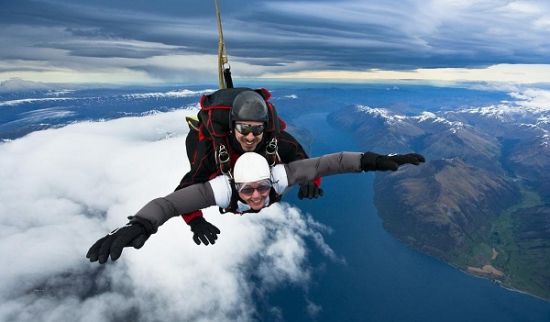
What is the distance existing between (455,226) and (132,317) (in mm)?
150357

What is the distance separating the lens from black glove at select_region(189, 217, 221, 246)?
549cm

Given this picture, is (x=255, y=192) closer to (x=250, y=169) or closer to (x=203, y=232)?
(x=250, y=169)

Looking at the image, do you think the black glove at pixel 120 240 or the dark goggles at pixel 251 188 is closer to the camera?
the black glove at pixel 120 240

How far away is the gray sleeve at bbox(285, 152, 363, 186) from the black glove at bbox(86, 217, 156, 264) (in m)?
2.49

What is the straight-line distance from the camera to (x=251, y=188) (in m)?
5.16

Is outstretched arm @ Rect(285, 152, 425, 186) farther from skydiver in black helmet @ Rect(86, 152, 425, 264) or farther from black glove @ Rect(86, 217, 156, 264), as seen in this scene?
black glove @ Rect(86, 217, 156, 264)

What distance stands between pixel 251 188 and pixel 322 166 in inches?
53.5

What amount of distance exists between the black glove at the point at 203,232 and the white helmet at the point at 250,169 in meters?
1.09

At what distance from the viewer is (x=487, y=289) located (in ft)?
370

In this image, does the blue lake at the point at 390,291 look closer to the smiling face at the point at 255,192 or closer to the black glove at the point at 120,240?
the smiling face at the point at 255,192

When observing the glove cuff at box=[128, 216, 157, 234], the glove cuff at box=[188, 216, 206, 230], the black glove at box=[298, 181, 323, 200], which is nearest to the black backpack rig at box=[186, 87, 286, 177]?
the glove cuff at box=[188, 216, 206, 230]

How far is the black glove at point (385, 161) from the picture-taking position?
17.9 feet

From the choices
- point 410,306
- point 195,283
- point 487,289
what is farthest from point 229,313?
point 487,289

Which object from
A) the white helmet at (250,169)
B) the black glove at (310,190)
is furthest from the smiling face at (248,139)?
the black glove at (310,190)
